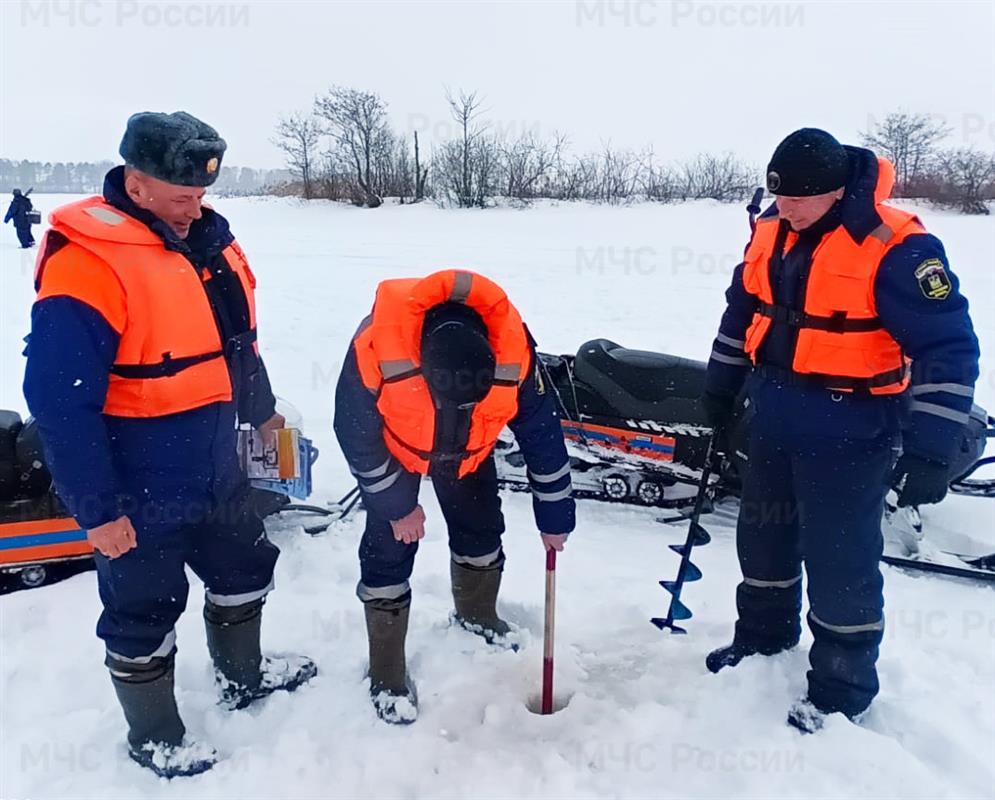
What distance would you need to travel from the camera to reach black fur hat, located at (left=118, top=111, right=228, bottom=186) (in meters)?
1.93

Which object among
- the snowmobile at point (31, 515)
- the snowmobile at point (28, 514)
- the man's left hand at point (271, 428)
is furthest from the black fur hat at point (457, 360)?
the snowmobile at point (28, 514)

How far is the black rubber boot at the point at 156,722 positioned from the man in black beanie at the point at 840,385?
1764 mm

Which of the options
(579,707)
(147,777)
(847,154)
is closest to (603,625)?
(579,707)

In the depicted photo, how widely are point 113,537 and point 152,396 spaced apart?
0.35 m

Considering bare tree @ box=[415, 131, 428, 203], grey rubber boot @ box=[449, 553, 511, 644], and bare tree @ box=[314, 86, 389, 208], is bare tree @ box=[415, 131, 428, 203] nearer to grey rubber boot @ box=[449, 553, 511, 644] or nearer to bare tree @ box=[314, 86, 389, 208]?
bare tree @ box=[314, 86, 389, 208]

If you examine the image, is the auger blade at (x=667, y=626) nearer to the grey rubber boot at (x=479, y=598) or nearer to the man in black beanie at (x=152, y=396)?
the grey rubber boot at (x=479, y=598)

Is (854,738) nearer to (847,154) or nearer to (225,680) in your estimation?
(847,154)

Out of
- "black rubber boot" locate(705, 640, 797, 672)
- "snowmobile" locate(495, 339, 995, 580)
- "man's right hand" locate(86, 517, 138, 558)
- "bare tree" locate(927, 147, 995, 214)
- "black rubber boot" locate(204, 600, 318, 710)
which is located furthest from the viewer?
"bare tree" locate(927, 147, 995, 214)

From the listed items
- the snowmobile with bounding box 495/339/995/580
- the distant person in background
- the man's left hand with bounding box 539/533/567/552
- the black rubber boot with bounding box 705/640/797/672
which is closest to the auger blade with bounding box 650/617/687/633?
the black rubber boot with bounding box 705/640/797/672

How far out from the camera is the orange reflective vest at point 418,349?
80.9 inches

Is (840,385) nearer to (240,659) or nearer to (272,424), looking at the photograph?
(272,424)

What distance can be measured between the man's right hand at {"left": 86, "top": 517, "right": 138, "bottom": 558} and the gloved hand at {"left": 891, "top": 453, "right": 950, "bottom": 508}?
6.46ft

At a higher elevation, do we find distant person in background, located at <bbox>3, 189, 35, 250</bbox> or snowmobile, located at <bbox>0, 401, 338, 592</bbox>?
distant person in background, located at <bbox>3, 189, 35, 250</bbox>

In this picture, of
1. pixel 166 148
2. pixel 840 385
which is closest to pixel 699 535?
pixel 840 385
